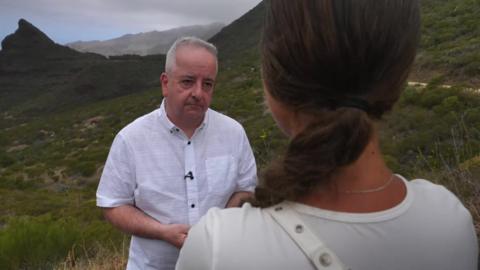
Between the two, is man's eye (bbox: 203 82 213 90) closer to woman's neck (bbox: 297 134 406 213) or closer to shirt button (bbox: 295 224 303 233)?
woman's neck (bbox: 297 134 406 213)

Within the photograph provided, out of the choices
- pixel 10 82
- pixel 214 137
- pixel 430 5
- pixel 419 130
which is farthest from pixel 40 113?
pixel 214 137

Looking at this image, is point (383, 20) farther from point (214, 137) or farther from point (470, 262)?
point (214, 137)

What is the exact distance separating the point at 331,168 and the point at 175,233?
142 centimetres

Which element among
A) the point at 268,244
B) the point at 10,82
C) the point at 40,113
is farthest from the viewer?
the point at 10,82

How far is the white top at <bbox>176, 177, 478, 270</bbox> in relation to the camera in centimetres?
101

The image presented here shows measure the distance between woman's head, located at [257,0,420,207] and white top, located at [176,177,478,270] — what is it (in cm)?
7

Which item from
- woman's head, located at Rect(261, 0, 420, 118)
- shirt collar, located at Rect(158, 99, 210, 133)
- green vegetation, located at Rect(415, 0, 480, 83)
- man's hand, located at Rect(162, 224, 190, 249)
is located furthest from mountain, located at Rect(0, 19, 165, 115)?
woman's head, located at Rect(261, 0, 420, 118)

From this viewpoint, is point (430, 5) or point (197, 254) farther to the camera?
point (430, 5)

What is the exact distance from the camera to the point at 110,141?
30.1 m


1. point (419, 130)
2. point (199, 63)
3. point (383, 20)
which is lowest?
point (419, 130)

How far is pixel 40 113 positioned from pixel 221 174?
218ft

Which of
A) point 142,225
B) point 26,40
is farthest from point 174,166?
point 26,40

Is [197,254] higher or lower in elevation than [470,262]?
higher

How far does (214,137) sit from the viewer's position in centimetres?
279
